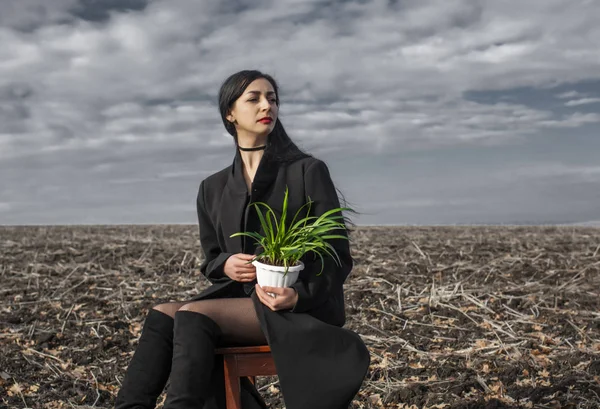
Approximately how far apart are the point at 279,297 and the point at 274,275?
0.34ft

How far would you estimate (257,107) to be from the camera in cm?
331

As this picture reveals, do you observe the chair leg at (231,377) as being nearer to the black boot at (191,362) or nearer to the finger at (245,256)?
the black boot at (191,362)

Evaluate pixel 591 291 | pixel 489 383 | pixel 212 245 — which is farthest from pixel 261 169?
pixel 591 291

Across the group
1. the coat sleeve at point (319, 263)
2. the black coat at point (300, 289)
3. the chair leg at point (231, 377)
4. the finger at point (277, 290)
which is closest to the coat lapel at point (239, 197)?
the black coat at point (300, 289)

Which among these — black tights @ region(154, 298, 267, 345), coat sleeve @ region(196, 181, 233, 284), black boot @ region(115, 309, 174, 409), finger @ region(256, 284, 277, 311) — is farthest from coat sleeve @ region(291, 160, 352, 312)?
black boot @ region(115, 309, 174, 409)

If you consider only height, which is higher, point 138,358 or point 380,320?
point 138,358

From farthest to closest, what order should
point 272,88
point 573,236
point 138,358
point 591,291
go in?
point 573,236 < point 591,291 < point 272,88 < point 138,358

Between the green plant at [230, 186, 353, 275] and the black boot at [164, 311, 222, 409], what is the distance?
0.41m

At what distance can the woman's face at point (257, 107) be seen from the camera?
330cm

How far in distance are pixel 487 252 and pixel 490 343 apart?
3.98m

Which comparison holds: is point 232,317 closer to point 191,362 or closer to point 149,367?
point 191,362

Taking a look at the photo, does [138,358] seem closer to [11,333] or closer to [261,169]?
[261,169]

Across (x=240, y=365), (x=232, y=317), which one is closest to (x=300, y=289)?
(x=232, y=317)

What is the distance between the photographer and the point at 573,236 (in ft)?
38.5
